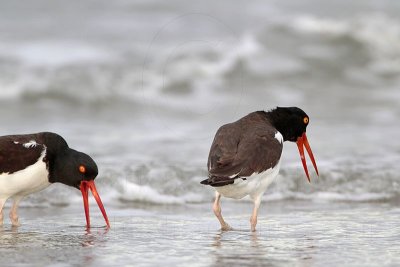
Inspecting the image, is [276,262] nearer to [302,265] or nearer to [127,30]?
[302,265]

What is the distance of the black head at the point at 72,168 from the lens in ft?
26.2

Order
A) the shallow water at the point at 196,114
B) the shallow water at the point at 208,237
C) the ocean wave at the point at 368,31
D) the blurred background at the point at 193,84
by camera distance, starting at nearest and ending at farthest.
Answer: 1. the shallow water at the point at 208,237
2. the shallow water at the point at 196,114
3. the blurred background at the point at 193,84
4. the ocean wave at the point at 368,31

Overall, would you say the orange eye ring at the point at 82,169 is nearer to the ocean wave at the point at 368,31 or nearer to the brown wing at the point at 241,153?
the brown wing at the point at 241,153

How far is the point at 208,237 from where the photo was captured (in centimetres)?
723

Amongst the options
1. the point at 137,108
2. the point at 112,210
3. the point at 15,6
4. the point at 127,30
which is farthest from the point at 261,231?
the point at 15,6

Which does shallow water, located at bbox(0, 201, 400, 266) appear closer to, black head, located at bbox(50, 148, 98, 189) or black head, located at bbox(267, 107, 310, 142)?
black head, located at bbox(50, 148, 98, 189)

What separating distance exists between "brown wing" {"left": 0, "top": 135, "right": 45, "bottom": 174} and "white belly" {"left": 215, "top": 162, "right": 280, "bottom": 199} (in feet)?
5.68

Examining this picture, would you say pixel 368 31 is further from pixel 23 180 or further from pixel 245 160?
pixel 23 180

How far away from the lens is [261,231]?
298 inches

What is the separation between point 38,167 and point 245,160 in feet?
6.34

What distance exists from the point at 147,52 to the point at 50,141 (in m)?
10.3

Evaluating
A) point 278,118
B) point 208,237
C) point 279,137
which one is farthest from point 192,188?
point 208,237

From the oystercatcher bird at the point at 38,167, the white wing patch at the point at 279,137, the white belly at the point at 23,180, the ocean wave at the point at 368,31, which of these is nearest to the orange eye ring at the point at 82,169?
the oystercatcher bird at the point at 38,167

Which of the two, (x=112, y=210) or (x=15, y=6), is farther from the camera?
(x=15, y=6)
